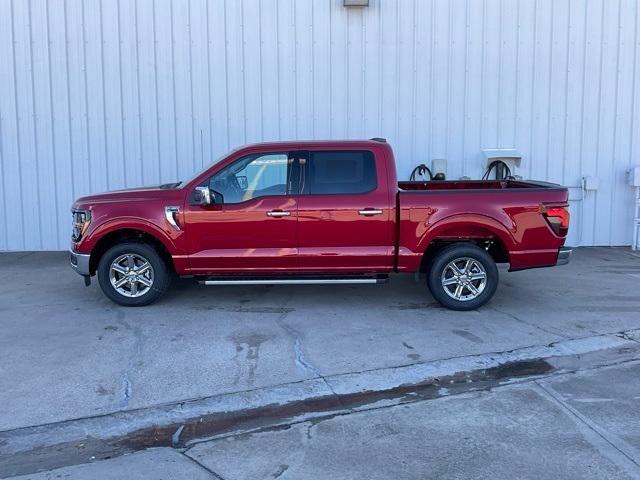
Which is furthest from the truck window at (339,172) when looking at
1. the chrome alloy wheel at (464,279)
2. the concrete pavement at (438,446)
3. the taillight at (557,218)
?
the concrete pavement at (438,446)

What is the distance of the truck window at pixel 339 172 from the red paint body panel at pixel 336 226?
10cm

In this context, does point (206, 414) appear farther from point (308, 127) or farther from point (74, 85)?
point (74, 85)

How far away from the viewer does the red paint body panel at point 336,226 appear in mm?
7273

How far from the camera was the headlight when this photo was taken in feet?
24.5

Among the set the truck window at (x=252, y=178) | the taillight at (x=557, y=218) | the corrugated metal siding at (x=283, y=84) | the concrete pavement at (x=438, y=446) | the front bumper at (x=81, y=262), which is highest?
the corrugated metal siding at (x=283, y=84)

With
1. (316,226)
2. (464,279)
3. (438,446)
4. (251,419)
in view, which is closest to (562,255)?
(464,279)

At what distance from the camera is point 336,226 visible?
7340mm

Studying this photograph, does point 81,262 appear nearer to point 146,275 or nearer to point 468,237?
point 146,275

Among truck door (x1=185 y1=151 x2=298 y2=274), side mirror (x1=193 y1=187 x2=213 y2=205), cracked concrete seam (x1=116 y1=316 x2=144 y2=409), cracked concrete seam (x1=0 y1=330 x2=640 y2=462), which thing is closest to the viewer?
cracked concrete seam (x1=0 y1=330 x2=640 y2=462)

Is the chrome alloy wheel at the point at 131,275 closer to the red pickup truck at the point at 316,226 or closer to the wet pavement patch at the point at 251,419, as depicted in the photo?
the red pickup truck at the point at 316,226

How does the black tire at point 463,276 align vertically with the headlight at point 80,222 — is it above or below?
below

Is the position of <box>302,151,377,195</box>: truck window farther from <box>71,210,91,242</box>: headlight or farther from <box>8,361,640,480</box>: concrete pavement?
<box>8,361,640,480</box>: concrete pavement

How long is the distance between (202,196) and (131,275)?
129 centimetres

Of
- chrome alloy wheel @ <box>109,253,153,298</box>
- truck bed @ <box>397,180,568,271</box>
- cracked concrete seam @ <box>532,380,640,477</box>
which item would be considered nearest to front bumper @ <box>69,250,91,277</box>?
chrome alloy wheel @ <box>109,253,153,298</box>
